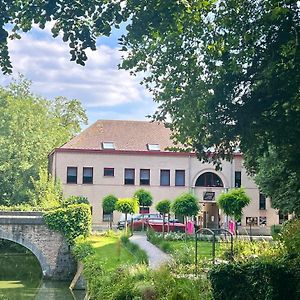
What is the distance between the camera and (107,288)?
14516 millimetres

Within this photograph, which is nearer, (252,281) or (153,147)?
(252,281)

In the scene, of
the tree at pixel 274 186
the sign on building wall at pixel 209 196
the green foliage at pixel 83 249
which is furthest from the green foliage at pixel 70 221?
the sign on building wall at pixel 209 196

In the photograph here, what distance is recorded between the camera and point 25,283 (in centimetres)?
2756

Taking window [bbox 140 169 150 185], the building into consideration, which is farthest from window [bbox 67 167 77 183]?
window [bbox 140 169 150 185]

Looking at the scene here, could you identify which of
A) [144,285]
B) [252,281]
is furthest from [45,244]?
[252,281]

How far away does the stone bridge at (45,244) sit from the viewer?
28906mm

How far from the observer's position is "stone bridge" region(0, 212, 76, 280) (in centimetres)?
2891

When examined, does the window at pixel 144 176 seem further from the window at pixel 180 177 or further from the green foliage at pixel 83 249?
the green foliage at pixel 83 249

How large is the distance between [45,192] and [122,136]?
7.67 metres

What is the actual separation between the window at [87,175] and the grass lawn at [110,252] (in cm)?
1155

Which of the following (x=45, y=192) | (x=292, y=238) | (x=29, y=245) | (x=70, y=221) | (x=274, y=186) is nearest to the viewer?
(x=292, y=238)

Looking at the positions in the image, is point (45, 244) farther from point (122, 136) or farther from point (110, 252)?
point (122, 136)

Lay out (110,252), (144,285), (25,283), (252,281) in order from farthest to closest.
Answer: (25,283) < (110,252) < (144,285) < (252,281)

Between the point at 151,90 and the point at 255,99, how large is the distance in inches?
112
